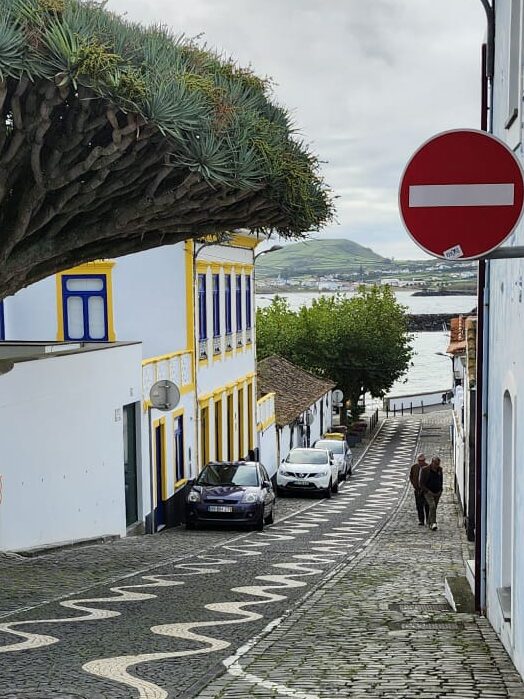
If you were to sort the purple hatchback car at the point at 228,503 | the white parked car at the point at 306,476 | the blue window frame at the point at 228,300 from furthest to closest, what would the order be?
the blue window frame at the point at 228,300
the white parked car at the point at 306,476
the purple hatchback car at the point at 228,503

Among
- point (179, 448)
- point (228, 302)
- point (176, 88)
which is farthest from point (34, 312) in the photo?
point (176, 88)

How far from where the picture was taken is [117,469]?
67.5 feet

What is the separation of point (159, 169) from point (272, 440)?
27.8m

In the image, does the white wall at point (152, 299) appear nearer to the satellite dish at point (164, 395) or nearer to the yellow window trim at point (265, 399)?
the satellite dish at point (164, 395)

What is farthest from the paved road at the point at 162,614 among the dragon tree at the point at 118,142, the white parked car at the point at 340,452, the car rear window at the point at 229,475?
the white parked car at the point at 340,452

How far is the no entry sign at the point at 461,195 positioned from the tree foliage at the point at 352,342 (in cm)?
5572

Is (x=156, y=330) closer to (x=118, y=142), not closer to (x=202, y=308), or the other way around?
(x=202, y=308)

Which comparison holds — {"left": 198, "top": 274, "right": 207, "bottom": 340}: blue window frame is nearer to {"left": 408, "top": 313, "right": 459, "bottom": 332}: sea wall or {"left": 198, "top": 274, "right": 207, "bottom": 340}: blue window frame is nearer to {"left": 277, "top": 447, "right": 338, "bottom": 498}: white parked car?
{"left": 277, "top": 447, "right": 338, "bottom": 498}: white parked car

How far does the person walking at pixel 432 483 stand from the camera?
2327 cm

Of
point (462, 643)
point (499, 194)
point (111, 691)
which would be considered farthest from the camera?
point (462, 643)

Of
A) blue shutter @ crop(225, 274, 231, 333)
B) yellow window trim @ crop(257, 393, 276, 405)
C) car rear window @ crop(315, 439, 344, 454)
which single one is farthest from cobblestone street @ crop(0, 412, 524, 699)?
car rear window @ crop(315, 439, 344, 454)

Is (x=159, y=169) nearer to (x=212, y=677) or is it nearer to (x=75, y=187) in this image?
(x=75, y=187)

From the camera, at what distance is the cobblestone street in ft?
24.9

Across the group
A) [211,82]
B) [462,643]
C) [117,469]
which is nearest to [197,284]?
[117,469]
